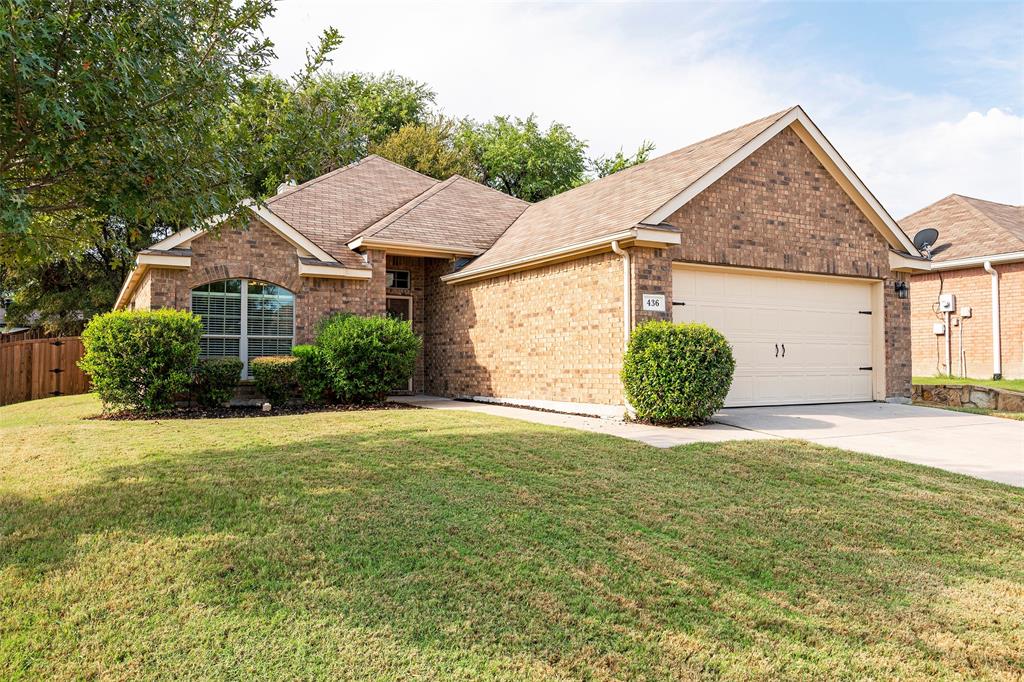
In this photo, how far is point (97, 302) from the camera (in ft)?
92.0

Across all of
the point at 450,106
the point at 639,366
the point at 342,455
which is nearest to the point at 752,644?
the point at 342,455

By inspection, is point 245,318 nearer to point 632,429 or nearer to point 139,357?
point 139,357

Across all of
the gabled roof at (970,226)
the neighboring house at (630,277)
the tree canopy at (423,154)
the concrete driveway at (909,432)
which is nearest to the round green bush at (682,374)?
the concrete driveway at (909,432)

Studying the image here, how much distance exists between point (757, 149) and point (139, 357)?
35.9ft

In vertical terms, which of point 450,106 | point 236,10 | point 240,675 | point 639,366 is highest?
point 450,106

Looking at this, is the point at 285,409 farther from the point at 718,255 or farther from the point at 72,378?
the point at 72,378

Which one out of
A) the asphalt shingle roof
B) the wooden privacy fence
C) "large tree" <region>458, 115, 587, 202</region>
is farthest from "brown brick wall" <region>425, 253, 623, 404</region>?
"large tree" <region>458, 115, 587, 202</region>

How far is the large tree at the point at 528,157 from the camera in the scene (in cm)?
3512

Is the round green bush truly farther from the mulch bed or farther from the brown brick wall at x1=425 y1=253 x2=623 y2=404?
the mulch bed

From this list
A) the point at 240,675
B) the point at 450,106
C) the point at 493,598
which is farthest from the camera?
the point at 450,106

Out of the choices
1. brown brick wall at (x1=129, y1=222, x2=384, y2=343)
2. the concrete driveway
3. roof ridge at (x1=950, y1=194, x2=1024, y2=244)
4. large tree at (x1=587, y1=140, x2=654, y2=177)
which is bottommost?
the concrete driveway

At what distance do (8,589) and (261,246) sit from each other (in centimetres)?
1005

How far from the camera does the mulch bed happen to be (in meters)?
10.9

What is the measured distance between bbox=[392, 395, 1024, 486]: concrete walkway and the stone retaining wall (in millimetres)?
2170
